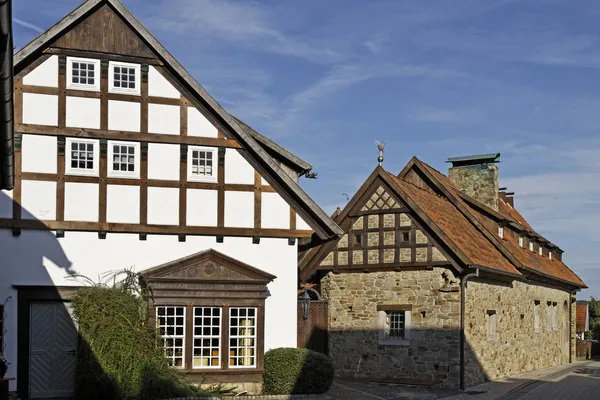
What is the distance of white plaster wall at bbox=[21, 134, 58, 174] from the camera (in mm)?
18719

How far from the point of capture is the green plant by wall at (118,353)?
57.6 ft

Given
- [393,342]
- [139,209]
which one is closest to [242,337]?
[139,209]

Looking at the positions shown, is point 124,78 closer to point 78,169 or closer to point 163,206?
point 78,169

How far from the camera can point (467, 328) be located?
24203 millimetres

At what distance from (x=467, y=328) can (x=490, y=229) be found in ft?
22.2

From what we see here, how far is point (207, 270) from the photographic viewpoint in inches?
770

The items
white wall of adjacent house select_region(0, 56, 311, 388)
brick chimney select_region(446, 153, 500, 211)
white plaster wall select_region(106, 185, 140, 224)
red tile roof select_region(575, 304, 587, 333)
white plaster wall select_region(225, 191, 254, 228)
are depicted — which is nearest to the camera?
white wall of adjacent house select_region(0, 56, 311, 388)

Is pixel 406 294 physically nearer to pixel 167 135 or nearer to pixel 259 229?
pixel 259 229

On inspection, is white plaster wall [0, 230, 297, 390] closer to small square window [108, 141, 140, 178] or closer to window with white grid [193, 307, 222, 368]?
window with white grid [193, 307, 222, 368]

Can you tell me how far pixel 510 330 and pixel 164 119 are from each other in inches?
577

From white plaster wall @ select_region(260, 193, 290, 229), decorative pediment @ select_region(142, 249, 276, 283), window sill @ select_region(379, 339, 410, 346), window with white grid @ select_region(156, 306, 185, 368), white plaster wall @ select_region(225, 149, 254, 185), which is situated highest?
white plaster wall @ select_region(225, 149, 254, 185)

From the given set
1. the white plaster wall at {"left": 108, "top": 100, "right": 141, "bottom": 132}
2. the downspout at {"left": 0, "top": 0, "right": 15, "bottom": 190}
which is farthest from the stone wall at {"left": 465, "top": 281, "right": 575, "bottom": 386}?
the downspout at {"left": 0, "top": 0, "right": 15, "bottom": 190}

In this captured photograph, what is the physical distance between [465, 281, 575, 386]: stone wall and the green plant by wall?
9.62 m

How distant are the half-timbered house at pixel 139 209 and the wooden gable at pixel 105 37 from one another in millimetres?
25
